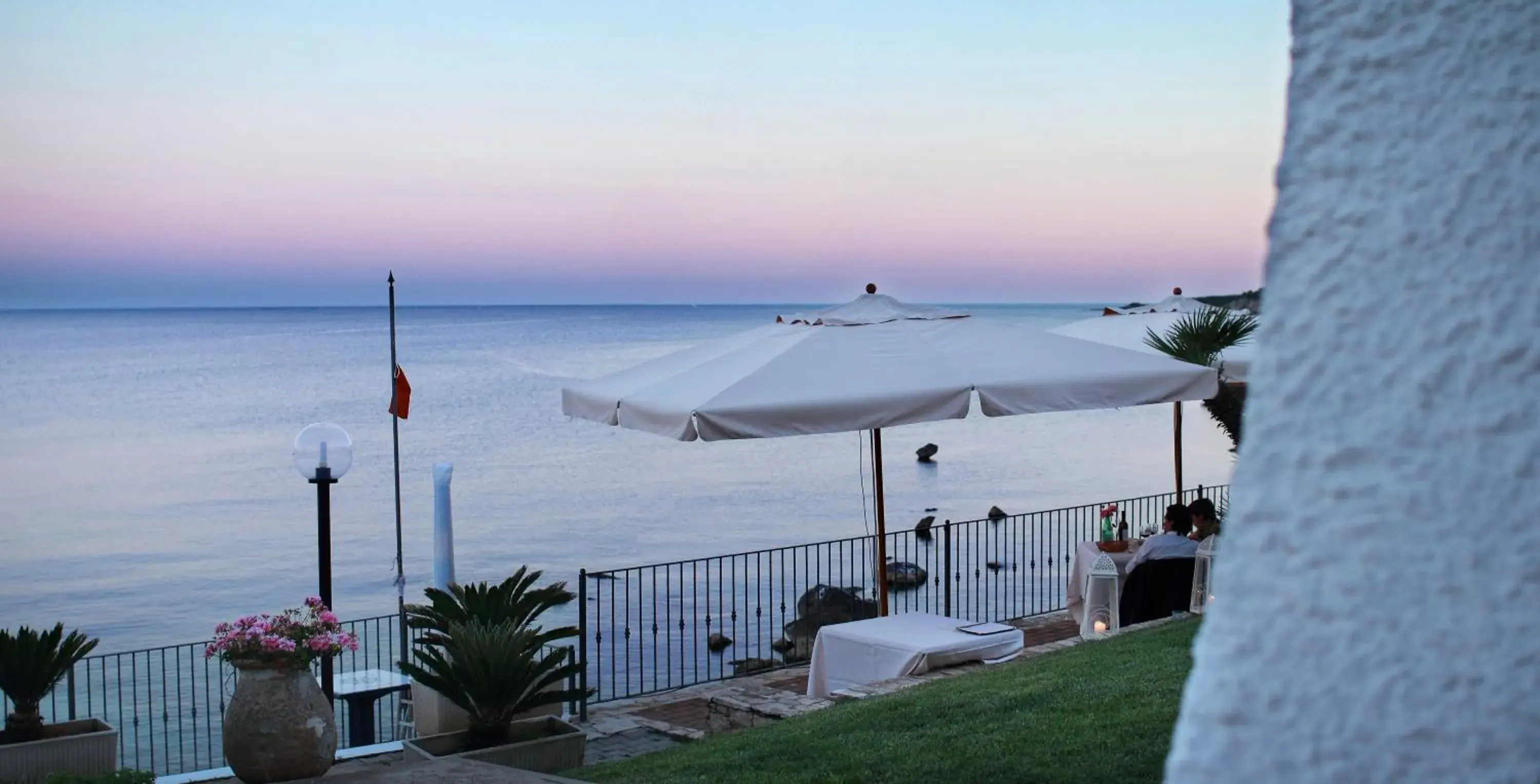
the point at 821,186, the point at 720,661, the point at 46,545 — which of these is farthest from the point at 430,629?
the point at 821,186

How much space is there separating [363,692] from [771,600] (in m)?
5.75

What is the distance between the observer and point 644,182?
4444 centimetres

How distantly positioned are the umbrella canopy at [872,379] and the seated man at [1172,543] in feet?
4.07

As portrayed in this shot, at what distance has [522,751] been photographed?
7262mm

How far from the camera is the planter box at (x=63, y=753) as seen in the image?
7664 millimetres

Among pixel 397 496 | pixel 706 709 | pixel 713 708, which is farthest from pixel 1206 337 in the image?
pixel 397 496

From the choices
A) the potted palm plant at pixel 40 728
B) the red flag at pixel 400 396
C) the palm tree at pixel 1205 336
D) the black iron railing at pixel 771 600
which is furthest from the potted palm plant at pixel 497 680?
the palm tree at pixel 1205 336

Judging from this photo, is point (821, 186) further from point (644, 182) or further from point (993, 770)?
point (993, 770)

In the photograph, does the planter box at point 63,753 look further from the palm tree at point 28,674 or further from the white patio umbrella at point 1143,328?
the white patio umbrella at point 1143,328

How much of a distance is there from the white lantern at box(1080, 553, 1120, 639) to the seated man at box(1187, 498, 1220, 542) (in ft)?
2.27

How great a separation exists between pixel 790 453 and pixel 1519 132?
40784mm

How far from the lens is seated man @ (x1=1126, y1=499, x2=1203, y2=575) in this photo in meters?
9.43

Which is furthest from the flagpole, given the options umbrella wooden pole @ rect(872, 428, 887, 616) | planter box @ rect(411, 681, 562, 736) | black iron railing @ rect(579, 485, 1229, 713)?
umbrella wooden pole @ rect(872, 428, 887, 616)

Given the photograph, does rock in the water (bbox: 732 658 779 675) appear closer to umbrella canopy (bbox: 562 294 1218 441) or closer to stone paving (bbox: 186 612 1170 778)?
stone paving (bbox: 186 612 1170 778)
